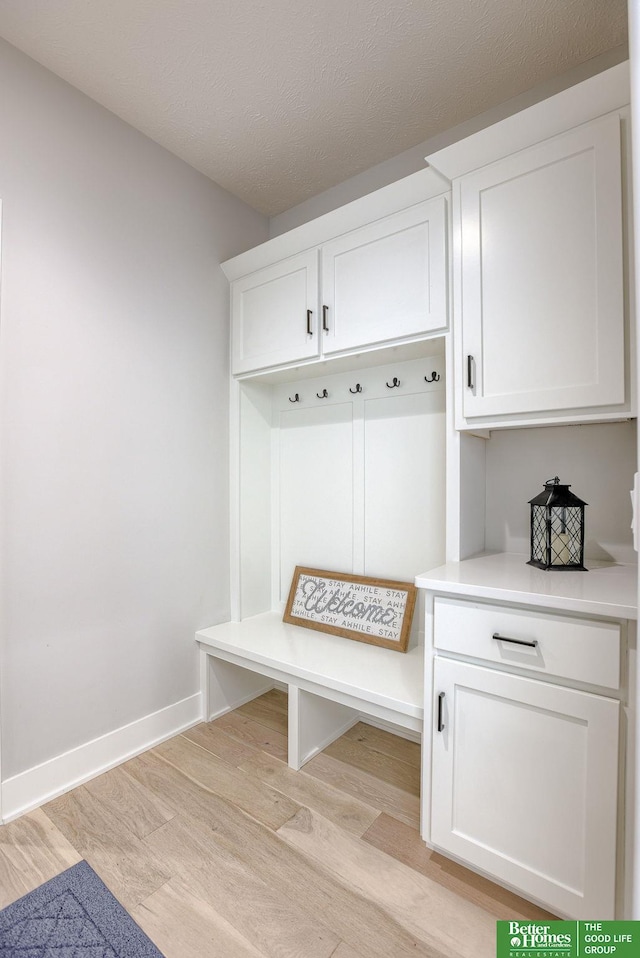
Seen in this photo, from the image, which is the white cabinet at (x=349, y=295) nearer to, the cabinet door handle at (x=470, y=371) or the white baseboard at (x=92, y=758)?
the cabinet door handle at (x=470, y=371)

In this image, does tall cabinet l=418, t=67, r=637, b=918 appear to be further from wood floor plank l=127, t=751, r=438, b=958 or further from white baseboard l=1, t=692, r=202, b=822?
white baseboard l=1, t=692, r=202, b=822

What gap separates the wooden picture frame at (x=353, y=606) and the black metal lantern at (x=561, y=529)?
2.14ft

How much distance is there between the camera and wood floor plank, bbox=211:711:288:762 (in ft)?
6.54

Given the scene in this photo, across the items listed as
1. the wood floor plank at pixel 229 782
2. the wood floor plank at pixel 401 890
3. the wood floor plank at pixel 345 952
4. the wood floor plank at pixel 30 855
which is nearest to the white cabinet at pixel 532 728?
the wood floor plank at pixel 401 890

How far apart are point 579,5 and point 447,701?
2.17 meters

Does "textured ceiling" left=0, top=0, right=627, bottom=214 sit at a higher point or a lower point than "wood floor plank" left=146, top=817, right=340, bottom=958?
higher

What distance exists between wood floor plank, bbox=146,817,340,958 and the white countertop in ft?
3.08

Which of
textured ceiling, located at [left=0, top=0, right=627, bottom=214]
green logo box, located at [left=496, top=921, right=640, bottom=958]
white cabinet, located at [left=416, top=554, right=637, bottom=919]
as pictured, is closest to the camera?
green logo box, located at [left=496, top=921, right=640, bottom=958]

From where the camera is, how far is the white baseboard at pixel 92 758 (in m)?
1.60

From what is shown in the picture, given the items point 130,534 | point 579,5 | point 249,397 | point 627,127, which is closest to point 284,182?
point 249,397

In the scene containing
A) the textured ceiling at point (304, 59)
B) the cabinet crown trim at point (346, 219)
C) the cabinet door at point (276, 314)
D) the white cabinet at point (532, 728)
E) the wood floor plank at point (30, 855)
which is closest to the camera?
the white cabinet at point (532, 728)

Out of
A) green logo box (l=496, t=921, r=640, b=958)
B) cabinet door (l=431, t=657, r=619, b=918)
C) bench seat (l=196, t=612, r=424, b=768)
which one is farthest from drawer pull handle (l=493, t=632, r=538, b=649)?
green logo box (l=496, t=921, r=640, b=958)

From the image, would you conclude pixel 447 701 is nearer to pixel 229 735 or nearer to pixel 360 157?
pixel 229 735

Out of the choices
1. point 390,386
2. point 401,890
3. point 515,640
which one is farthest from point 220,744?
point 390,386
